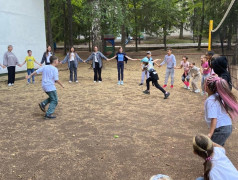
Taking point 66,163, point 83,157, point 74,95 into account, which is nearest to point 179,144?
point 83,157

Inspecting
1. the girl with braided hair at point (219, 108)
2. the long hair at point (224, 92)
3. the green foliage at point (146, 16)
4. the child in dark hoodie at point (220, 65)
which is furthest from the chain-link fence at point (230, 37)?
the green foliage at point (146, 16)

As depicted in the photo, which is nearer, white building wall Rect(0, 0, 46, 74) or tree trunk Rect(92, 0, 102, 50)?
white building wall Rect(0, 0, 46, 74)

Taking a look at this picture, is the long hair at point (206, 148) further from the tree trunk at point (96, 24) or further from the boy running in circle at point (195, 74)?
the tree trunk at point (96, 24)

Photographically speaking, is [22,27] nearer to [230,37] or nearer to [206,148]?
[230,37]

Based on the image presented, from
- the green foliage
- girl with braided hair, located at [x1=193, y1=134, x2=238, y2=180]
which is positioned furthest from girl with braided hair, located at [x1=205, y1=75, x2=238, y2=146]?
the green foliage

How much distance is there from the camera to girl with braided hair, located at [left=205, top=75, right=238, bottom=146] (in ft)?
10.8

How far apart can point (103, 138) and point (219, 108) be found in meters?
2.77

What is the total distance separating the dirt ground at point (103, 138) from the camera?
418cm

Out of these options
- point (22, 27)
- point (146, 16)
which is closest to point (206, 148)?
point (22, 27)

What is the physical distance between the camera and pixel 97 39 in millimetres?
17219

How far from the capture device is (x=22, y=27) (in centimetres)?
1600

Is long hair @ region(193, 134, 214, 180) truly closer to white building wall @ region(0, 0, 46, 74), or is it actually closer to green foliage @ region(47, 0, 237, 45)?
white building wall @ region(0, 0, 46, 74)

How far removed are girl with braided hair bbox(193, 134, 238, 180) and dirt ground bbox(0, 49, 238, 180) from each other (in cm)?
141

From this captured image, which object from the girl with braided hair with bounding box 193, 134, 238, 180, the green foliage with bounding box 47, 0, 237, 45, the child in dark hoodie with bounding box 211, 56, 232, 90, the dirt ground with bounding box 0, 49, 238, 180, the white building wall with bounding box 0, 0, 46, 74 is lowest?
the dirt ground with bounding box 0, 49, 238, 180
